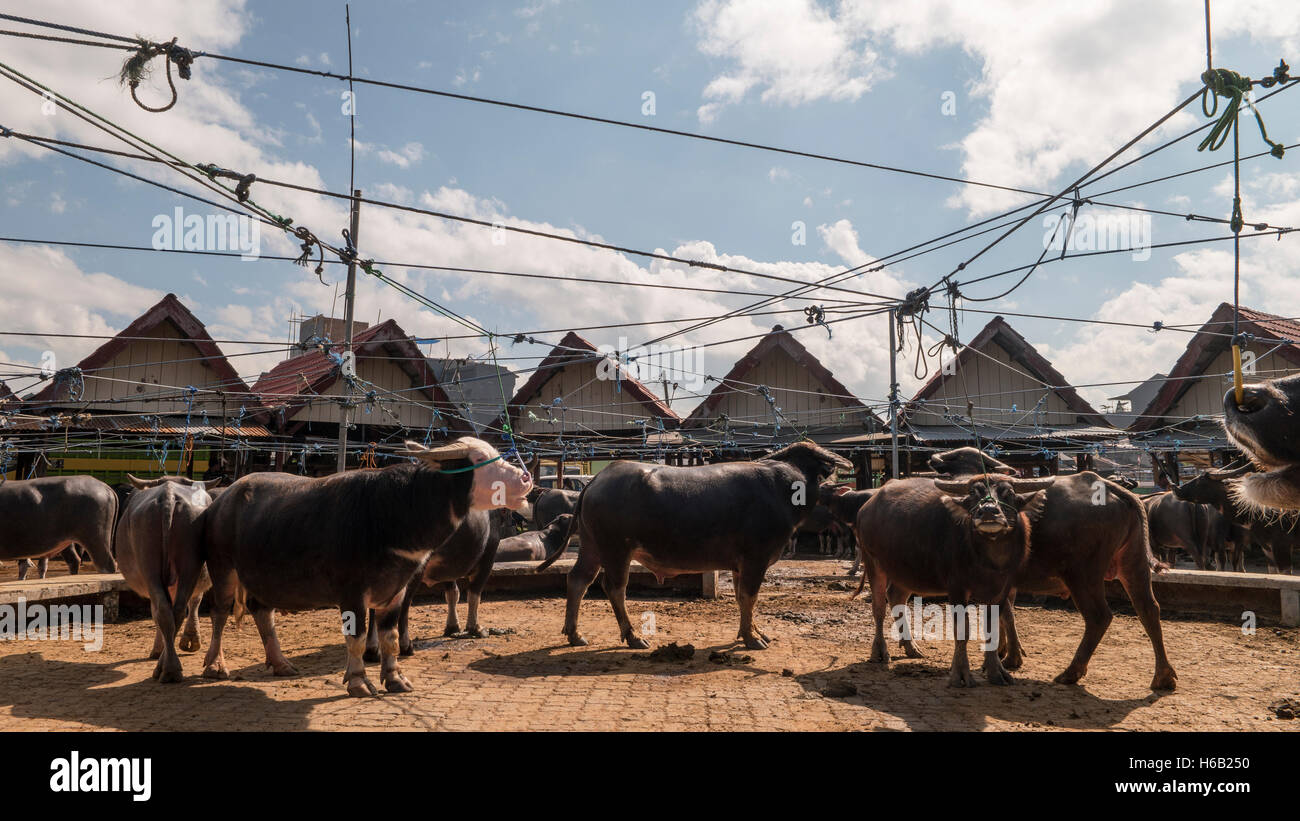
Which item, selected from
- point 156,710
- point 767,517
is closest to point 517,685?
point 156,710

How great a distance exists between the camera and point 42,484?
1138 cm

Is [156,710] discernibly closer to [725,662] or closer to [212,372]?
[725,662]

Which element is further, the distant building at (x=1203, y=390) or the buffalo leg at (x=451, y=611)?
the distant building at (x=1203, y=390)

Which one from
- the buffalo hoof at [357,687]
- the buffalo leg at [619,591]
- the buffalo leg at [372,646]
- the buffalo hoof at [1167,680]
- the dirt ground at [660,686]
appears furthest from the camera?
the buffalo leg at [619,591]

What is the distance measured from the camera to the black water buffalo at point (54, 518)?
36.5 feet

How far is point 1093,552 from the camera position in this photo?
267 inches

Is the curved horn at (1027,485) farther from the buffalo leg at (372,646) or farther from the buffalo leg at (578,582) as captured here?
the buffalo leg at (372,646)

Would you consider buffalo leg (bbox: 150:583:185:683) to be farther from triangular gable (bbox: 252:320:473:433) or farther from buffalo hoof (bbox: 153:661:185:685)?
triangular gable (bbox: 252:320:473:433)

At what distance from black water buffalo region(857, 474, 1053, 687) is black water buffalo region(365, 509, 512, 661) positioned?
4.29 meters

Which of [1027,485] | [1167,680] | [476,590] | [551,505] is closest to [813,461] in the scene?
[1027,485]

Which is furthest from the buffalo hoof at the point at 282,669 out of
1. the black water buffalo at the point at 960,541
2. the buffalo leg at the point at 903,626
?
the buffalo leg at the point at 903,626

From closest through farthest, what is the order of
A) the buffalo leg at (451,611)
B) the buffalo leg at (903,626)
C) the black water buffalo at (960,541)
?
the black water buffalo at (960,541), the buffalo leg at (903,626), the buffalo leg at (451,611)

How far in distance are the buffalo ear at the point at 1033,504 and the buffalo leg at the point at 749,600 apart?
111 inches

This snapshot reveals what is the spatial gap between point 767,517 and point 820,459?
3.86 ft
